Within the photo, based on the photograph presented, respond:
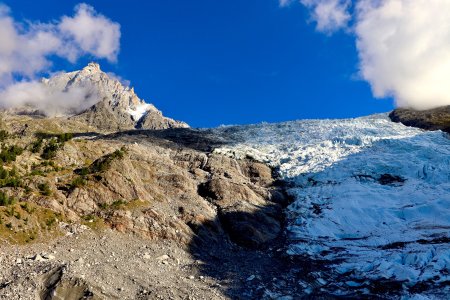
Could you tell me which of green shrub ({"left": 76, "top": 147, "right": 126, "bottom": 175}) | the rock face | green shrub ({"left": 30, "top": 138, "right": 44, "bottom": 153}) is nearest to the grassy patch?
green shrub ({"left": 76, "top": 147, "right": 126, "bottom": 175})

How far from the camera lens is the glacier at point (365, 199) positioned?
34.6 meters

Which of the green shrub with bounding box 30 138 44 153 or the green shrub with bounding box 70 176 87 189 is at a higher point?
the green shrub with bounding box 30 138 44 153

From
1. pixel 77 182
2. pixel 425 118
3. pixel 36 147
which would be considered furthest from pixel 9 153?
pixel 425 118

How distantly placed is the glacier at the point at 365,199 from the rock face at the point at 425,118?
5.01 metres

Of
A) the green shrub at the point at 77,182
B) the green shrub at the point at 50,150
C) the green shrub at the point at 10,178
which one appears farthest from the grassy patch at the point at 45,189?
the green shrub at the point at 50,150

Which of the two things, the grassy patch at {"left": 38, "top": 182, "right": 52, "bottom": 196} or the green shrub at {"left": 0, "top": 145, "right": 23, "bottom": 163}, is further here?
the green shrub at {"left": 0, "top": 145, "right": 23, "bottom": 163}

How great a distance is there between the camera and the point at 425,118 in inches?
3585

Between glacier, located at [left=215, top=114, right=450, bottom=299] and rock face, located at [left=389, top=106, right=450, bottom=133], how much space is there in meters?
5.01

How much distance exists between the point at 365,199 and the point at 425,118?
159 ft

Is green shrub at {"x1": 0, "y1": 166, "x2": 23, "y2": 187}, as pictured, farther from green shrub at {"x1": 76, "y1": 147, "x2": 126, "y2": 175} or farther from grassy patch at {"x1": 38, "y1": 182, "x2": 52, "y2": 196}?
green shrub at {"x1": 76, "y1": 147, "x2": 126, "y2": 175}

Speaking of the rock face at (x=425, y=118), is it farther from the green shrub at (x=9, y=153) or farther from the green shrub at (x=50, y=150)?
the green shrub at (x=9, y=153)

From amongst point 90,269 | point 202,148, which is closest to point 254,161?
point 202,148

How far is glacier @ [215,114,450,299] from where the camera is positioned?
34.6 meters

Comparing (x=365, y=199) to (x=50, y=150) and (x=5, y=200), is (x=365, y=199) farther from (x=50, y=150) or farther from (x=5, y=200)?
(x=5, y=200)
